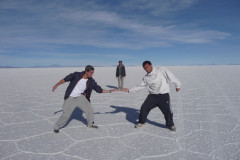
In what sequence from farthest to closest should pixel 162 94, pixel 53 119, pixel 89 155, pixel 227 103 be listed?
1. pixel 227 103
2. pixel 53 119
3. pixel 162 94
4. pixel 89 155

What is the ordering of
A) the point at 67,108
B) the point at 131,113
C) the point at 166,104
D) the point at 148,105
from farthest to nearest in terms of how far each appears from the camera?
the point at 131,113
the point at 148,105
the point at 166,104
the point at 67,108

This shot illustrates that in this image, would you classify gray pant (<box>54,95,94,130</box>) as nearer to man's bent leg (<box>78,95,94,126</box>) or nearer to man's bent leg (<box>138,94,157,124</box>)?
man's bent leg (<box>78,95,94,126</box>)

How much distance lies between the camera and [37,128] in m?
4.14

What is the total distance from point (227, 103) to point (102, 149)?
4.65 metres

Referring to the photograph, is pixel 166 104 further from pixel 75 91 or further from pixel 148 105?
pixel 75 91

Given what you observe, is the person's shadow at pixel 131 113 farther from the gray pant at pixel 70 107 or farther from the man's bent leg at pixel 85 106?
the gray pant at pixel 70 107

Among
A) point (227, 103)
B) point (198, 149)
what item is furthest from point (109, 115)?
point (227, 103)

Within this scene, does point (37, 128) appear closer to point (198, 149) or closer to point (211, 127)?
point (198, 149)

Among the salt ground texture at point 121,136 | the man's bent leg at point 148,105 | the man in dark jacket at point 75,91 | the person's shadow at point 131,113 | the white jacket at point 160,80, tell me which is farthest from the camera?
the person's shadow at point 131,113

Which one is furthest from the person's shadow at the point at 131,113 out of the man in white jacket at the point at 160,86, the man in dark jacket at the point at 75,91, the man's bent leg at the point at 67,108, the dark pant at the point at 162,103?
the man's bent leg at the point at 67,108

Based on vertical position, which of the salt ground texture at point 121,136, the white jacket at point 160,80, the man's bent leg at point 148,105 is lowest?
the salt ground texture at point 121,136

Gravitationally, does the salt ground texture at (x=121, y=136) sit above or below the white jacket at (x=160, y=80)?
below

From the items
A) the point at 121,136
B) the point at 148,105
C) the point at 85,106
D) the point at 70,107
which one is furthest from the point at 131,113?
the point at 70,107

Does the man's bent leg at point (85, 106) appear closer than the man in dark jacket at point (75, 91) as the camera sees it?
No
